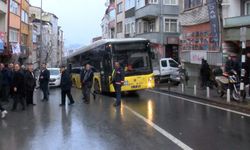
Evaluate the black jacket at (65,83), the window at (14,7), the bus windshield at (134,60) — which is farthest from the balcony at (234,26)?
the window at (14,7)

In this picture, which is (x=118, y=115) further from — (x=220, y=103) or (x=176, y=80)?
(x=176, y=80)

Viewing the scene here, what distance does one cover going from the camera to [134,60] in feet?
74.7

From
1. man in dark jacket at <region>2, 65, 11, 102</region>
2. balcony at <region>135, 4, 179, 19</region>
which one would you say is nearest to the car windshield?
man in dark jacket at <region>2, 65, 11, 102</region>

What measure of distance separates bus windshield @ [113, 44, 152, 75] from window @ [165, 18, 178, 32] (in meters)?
27.4

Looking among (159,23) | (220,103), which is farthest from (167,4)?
(220,103)

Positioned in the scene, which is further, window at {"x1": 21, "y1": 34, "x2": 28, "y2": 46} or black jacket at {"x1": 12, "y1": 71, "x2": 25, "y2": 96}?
window at {"x1": 21, "y1": 34, "x2": 28, "y2": 46}

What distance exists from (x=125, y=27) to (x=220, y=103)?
157 ft

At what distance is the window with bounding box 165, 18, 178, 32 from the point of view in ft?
163

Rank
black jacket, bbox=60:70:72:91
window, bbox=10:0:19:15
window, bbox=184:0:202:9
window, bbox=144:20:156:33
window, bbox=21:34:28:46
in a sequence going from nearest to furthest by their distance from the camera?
black jacket, bbox=60:70:72:91 → window, bbox=184:0:202:9 → window, bbox=10:0:19:15 → window, bbox=144:20:156:33 → window, bbox=21:34:28:46

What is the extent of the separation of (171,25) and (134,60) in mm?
28040

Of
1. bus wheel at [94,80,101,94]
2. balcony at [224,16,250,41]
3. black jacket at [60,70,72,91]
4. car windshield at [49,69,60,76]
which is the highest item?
balcony at [224,16,250,41]

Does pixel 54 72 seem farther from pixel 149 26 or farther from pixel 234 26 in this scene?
pixel 149 26

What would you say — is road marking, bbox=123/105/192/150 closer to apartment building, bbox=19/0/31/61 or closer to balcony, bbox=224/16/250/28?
balcony, bbox=224/16/250/28

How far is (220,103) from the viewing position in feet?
61.8
